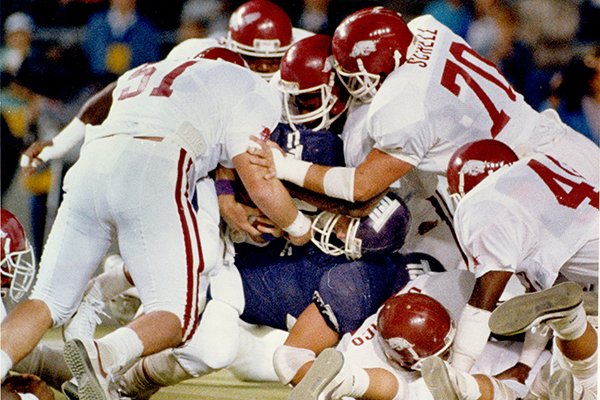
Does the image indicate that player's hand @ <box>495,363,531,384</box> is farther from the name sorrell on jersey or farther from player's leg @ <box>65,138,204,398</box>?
the name sorrell on jersey

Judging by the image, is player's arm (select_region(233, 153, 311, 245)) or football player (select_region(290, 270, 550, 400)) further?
player's arm (select_region(233, 153, 311, 245))

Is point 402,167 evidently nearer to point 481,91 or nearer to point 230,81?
point 481,91

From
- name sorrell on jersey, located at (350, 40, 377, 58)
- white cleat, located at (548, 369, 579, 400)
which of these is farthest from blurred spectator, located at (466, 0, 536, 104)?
white cleat, located at (548, 369, 579, 400)

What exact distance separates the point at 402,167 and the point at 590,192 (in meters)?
0.57

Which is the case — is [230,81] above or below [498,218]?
above

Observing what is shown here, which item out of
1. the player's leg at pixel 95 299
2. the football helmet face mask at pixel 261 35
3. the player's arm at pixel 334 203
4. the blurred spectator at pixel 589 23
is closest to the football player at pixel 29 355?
the player's leg at pixel 95 299

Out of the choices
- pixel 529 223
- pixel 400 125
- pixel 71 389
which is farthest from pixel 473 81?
pixel 71 389

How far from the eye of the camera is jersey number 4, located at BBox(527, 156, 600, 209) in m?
3.21

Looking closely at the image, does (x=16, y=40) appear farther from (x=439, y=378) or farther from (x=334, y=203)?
(x=439, y=378)

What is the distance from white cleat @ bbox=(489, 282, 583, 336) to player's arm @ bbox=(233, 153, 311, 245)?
0.77m

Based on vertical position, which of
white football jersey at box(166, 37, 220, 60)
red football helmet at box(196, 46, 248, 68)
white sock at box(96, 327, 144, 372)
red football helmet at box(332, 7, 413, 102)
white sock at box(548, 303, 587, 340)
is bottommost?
white sock at box(96, 327, 144, 372)

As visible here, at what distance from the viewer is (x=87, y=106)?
14.0 feet

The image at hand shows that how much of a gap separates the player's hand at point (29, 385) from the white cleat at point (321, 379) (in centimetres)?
71

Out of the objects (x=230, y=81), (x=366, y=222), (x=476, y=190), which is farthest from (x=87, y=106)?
(x=476, y=190)
